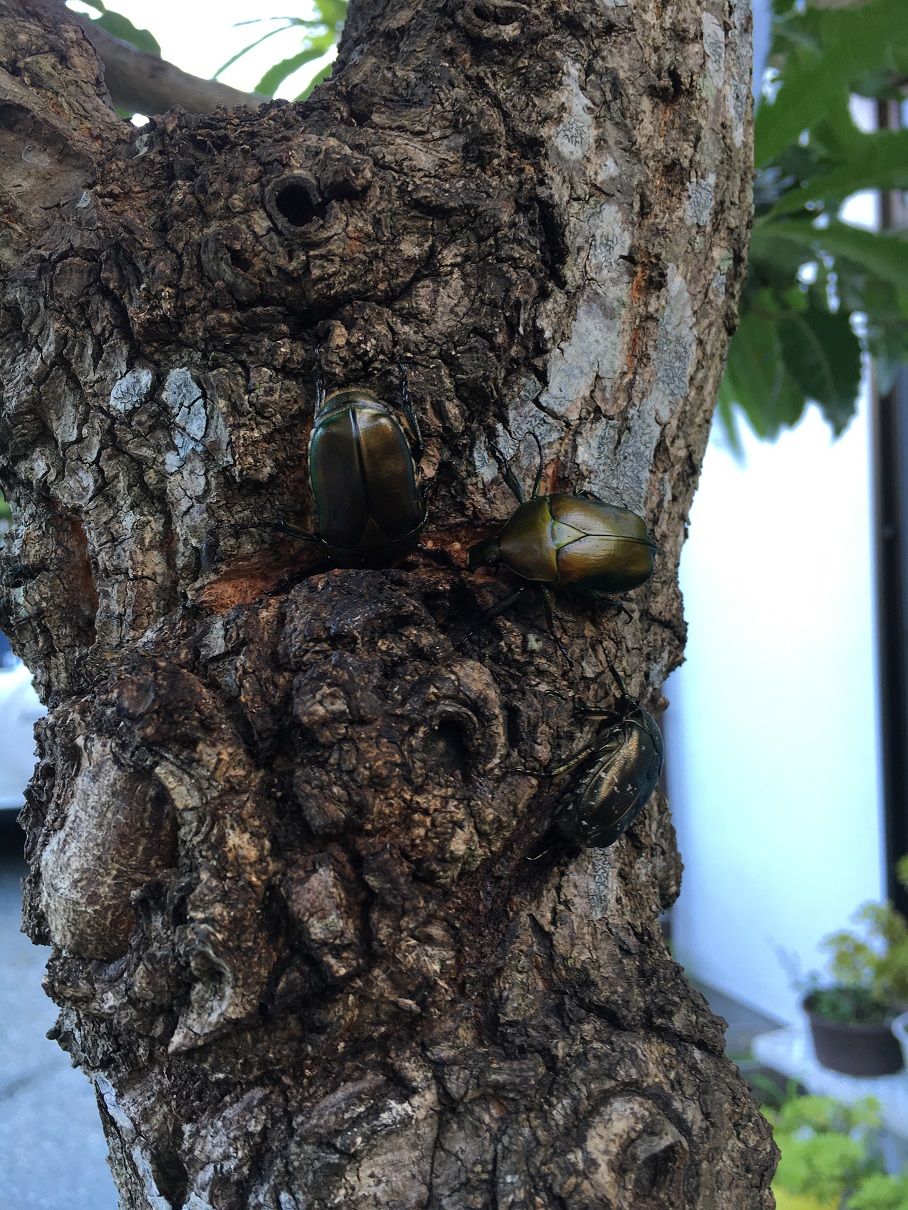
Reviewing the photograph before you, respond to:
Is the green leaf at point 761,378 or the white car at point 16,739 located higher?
the green leaf at point 761,378

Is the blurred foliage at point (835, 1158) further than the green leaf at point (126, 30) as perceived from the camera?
Yes

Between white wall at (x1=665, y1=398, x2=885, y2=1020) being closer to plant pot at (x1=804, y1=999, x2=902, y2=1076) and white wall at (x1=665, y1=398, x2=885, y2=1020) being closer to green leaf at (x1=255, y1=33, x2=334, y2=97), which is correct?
plant pot at (x1=804, y1=999, x2=902, y2=1076)

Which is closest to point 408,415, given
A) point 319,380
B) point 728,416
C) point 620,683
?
point 319,380

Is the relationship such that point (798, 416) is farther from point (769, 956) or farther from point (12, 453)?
point (769, 956)

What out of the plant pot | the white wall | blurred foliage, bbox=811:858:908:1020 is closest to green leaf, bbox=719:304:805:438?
the white wall

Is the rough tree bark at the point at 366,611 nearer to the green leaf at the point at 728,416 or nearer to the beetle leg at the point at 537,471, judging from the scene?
the beetle leg at the point at 537,471

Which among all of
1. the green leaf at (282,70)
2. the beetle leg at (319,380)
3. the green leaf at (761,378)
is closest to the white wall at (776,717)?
the green leaf at (761,378)
